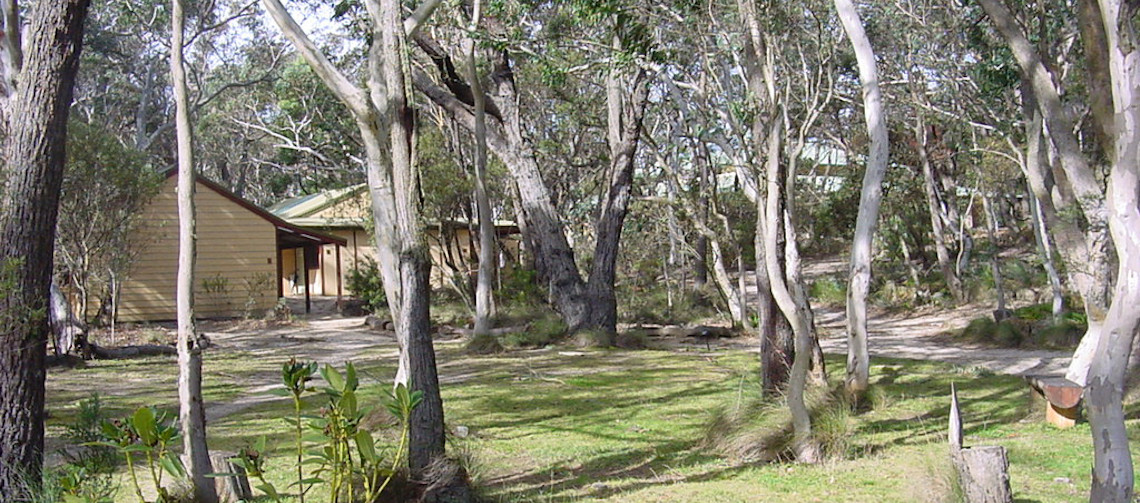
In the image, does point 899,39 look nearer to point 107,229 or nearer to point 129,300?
point 107,229

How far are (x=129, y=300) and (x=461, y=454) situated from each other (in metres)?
21.8

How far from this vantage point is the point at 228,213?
2717cm

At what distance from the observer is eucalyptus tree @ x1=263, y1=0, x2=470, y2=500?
6.13 meters

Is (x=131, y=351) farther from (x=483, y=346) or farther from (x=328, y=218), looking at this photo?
(x=328, y=218)

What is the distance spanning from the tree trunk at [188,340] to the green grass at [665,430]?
2.99 feet

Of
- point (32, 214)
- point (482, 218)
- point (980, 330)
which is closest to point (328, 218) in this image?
point (482, 218)

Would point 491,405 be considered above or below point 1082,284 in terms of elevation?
below

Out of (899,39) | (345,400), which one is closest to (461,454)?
(345,400)

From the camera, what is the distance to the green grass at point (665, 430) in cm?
695

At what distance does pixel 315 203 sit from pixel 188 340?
30.0m

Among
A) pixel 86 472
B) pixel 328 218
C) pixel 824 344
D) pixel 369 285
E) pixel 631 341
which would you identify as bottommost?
pixel 824 344

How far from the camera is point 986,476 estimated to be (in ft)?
19.2

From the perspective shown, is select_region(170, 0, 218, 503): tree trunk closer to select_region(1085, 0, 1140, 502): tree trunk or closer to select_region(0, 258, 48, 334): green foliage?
select_region(0, 258, 48, 334): green foliage

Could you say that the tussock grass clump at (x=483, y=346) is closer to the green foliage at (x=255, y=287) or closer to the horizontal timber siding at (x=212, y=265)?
the horizontal timber siding at (x=212, y=265)
